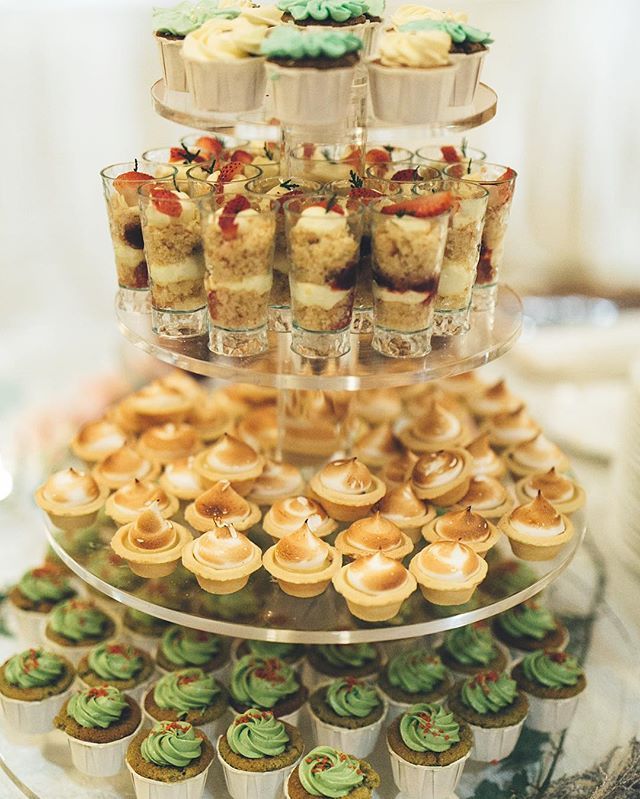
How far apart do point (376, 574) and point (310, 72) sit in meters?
0.83

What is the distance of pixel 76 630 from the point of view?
6.29ft

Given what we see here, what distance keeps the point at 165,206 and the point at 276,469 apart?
648mm

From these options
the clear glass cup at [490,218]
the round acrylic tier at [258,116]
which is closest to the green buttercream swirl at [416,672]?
the clear glass cup at [490,218]

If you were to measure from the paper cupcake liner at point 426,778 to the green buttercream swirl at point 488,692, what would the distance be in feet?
0.43

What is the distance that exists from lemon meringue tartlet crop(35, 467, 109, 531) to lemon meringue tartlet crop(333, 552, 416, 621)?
58 centimetres

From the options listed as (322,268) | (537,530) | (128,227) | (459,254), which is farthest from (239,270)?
(537,530)

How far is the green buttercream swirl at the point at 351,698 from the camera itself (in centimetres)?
170

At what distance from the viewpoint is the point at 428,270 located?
1.46 meters

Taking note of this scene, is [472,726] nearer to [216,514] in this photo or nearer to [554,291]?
[216,514]

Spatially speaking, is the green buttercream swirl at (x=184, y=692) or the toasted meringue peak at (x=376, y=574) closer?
the toasted meringue peak at (x=376, y=574)

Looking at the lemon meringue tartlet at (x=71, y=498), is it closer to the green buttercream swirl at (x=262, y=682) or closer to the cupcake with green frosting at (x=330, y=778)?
the green buttercream swirl at (x=262, y=682)

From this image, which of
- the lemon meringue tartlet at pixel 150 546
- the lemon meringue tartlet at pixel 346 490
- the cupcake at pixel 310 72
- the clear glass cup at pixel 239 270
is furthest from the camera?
the lemon meringue tartlet at pixel 346 490

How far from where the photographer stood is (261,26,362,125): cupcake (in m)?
1.33

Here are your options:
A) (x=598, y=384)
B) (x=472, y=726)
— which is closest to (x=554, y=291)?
(x=598, y=384)
